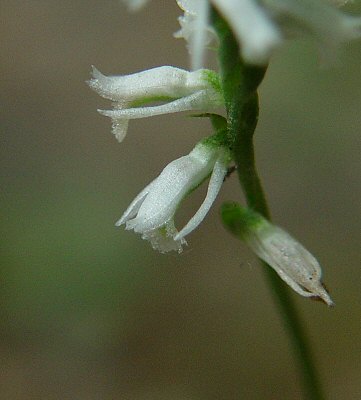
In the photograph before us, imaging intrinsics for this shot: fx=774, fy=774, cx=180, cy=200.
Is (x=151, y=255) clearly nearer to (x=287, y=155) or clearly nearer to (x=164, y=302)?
(x=164, y=302)

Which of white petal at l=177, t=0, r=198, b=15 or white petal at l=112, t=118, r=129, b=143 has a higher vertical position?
white petal at l=177, t=0, r=198, b=15

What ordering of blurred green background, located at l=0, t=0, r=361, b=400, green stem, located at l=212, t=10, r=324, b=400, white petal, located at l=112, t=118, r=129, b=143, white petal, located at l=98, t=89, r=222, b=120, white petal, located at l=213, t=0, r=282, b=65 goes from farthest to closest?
blurred green background, located at l=0, t=0, r=361, b=400 → white petal, located at l=112, t=118, r=129, b=143 → white petal, located at l=98, t=89, r=222, b=120 → green stem, located at l=212, t=10, r=324, b=400 → white petal, located at l=213, t=0, r=282, b=65

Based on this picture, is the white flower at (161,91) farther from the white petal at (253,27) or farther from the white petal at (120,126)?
the white petal at (253,27)

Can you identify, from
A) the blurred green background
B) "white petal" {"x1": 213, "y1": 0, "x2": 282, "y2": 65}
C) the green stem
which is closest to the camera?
"white petal" {"x1": 213, "y1": 0, "x2": 282, "y2": 65}

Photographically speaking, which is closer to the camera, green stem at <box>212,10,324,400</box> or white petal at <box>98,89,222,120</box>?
green stem at <box>212,10,324,400</box>

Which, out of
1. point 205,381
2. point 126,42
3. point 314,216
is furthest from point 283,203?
point 126,42

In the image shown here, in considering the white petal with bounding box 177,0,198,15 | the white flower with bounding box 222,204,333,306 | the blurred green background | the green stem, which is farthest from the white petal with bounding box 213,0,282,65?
the blurred green background

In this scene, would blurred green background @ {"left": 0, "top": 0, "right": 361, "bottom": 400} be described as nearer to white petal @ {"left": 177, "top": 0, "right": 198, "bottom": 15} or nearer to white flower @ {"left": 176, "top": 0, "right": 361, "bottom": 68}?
white petal @ {"left": 177, "top": 0, "right": 198, "bottom": 15}
